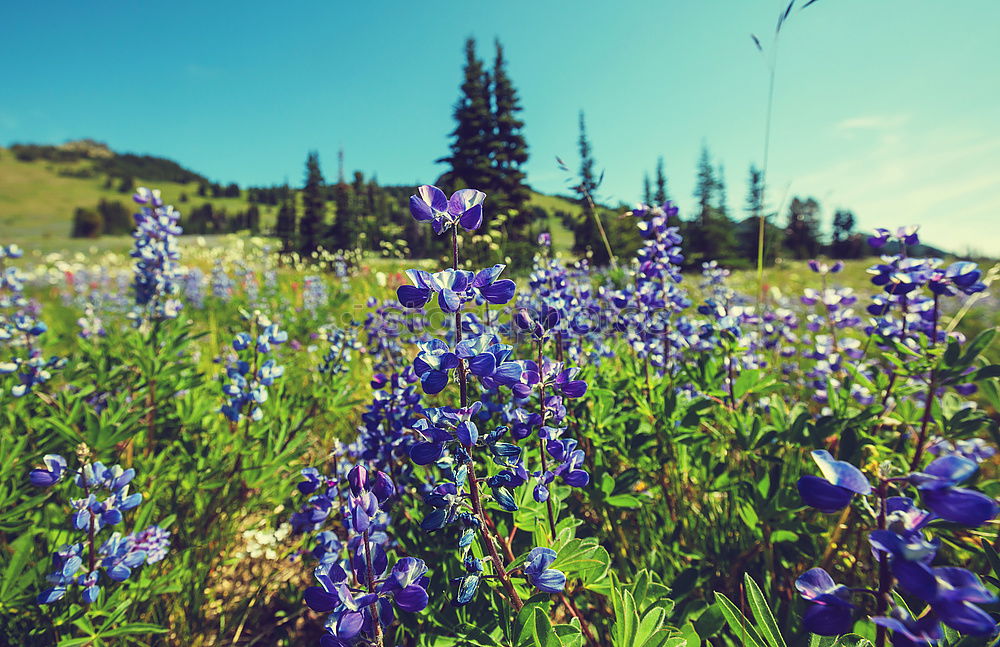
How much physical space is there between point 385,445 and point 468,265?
2426 mm

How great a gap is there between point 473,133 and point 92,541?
25325mm

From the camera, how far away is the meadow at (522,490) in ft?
2.79

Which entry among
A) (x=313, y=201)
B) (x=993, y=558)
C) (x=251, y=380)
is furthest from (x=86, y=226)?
(x=993, y=558)

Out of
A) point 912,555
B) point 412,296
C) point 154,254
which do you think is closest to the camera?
point 912,555

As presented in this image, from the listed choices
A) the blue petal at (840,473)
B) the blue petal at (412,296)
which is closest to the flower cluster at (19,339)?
the blue petal at (412,296)

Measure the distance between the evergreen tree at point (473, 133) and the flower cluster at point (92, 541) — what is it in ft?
73.5

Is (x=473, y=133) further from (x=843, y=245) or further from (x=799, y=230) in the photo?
(x=843, y=245)

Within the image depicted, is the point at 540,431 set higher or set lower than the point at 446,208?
lower

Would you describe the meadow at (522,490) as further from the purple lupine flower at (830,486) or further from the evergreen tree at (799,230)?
the evergreen tree at (799,230)

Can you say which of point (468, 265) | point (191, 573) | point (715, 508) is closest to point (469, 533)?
point (715, 508)

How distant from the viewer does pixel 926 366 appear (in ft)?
4.53

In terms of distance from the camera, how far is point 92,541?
4.25 ft

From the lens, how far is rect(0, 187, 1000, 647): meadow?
85 centimetres

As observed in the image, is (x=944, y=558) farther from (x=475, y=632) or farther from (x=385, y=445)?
(x=385, y=445)
